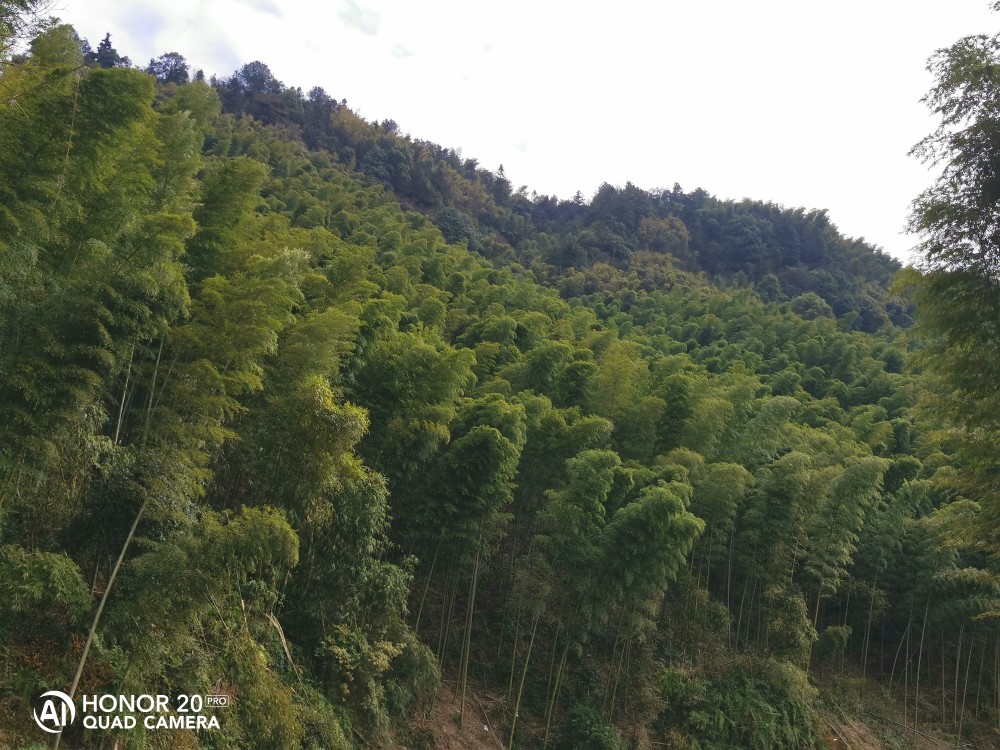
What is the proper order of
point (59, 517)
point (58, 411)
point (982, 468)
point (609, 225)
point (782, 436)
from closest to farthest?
point (982, 468)
point (58, 411)
point (59, 517)
point (782, 436)
point (609, 225)

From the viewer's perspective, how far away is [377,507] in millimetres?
8031

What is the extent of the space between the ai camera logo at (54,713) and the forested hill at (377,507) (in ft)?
0.37

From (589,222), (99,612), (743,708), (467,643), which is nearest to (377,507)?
(99,612)

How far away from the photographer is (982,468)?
4688mm

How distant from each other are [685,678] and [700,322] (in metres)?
24.8

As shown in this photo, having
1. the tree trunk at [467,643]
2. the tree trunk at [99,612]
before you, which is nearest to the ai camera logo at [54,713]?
the tree trunk at [99,612]

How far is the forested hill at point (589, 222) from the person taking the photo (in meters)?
48.6

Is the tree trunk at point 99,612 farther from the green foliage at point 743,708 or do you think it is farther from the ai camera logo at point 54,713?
the green foliage at point 743,708

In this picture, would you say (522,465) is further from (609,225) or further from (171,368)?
(609,225)

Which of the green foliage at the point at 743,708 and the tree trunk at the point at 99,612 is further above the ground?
the tree trunk at the point at 99,612

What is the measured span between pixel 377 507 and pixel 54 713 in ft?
12.3

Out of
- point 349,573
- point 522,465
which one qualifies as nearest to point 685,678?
point 522,465

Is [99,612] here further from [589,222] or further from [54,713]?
[589,222]

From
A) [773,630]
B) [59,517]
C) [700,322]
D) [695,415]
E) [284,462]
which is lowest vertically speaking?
[773,630]
